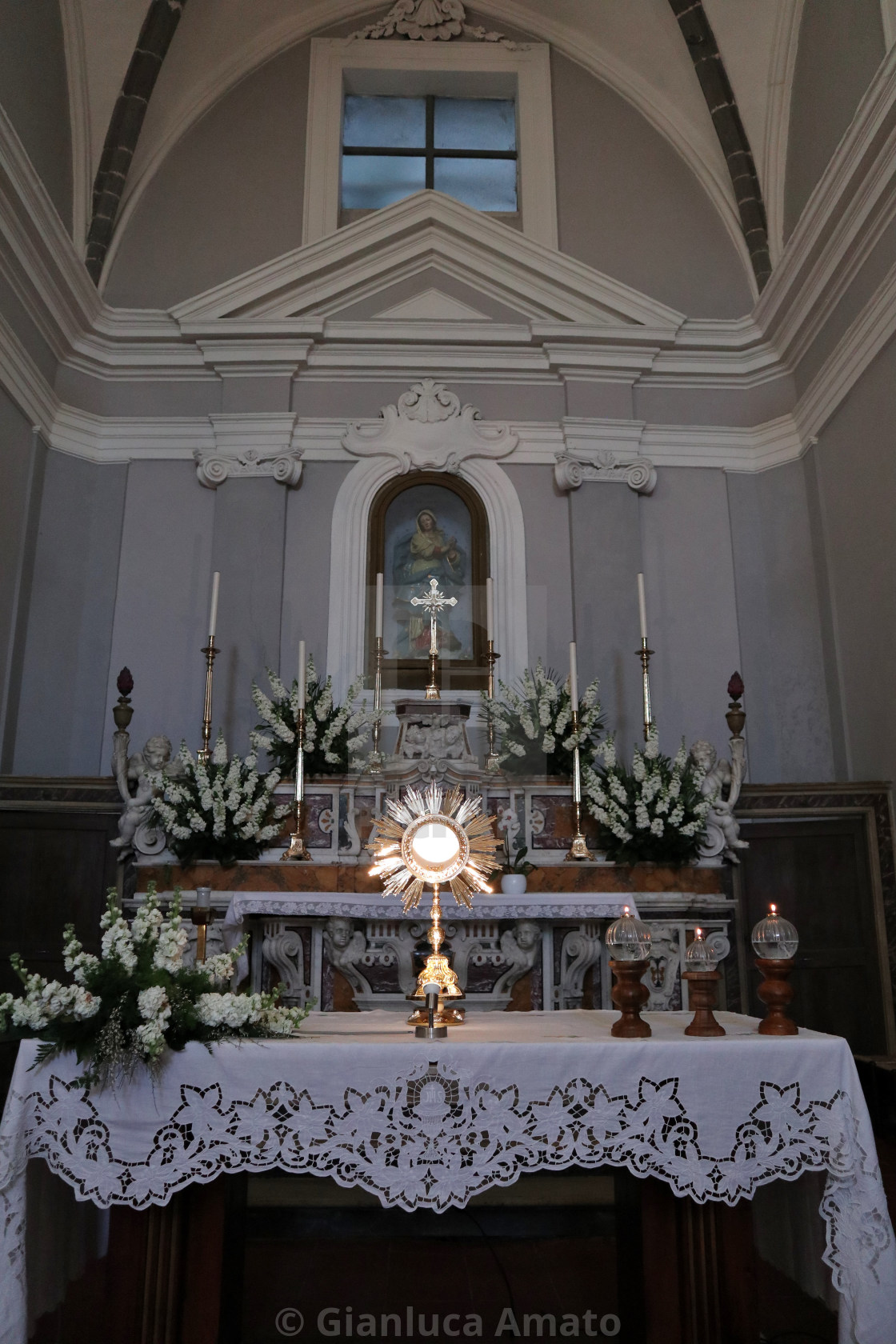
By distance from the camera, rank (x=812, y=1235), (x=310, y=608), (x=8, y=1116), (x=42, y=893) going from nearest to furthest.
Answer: (x=8, y=1116) < (x=812, y=1235) < (x=42, y=893) < (x=310, y=608)

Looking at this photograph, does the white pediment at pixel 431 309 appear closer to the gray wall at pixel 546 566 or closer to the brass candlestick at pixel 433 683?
the gray wall at pixel 546 566

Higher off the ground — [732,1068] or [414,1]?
[414,1]

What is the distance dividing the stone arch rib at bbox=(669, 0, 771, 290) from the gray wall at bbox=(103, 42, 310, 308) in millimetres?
3143

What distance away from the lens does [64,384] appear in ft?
27.1

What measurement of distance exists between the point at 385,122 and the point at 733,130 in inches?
116

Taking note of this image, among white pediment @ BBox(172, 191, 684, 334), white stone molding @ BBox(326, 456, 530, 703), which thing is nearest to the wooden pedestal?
white stone molding @ BBox(326, 456, 530, 703)

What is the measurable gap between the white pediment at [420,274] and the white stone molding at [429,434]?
2.25ft

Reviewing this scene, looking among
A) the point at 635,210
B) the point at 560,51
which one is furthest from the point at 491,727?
the point at 560,51

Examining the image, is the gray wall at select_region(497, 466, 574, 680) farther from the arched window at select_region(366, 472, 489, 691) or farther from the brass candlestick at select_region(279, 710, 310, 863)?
the brass candlestick at select_region(279, 710, 310, 863)

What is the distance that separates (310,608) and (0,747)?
2262 millimetres

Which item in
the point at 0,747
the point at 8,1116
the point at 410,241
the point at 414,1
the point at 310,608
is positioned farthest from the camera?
the point at 414,1

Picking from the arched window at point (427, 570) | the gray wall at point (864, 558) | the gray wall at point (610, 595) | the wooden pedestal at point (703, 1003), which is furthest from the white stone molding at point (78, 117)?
the wooden pedestal at point (703, 1003)

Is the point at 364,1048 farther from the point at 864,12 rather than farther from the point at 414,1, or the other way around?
the point at 414,1

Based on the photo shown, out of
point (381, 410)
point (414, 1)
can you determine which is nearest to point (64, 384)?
point (381, 410)
